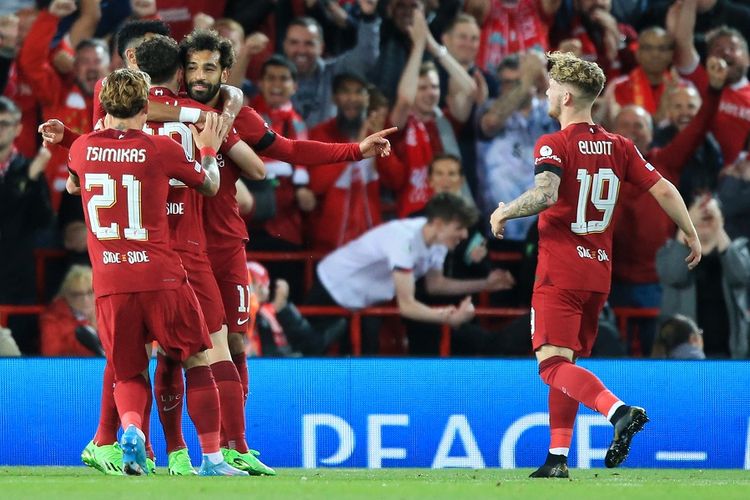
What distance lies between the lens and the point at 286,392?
30.3ft

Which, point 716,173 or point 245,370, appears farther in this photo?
point 716,173

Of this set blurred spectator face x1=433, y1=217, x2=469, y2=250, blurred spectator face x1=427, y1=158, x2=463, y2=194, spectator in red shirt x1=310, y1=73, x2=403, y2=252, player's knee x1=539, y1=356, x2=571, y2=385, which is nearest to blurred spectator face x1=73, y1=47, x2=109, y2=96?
spectator in red shirt x1=310, y1=73, x2=403, y2=252

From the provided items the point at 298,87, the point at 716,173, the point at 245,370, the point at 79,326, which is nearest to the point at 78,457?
the point at 79,326

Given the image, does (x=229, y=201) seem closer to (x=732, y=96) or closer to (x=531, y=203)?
(x=531, y=203)

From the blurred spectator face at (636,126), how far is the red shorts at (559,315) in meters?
4.17

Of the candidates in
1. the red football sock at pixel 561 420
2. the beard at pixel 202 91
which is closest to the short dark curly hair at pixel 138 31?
the beard at pixel 202 91

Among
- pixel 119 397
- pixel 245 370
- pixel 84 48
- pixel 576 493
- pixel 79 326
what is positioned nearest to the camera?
pixel 576 493

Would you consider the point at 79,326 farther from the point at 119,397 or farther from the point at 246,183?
the point at 119,397

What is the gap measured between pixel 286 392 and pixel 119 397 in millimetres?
2872

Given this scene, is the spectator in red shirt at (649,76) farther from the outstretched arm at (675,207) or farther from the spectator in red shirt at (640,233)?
the outstretched arm at (675,207)

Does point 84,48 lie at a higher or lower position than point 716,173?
higher

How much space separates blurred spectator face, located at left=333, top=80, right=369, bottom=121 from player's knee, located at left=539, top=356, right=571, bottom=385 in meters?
4.44

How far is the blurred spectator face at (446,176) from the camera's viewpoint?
35.6 ft

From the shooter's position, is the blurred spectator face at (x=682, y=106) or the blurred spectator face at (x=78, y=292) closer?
the blurred spectator face at (x=78, y=292)
